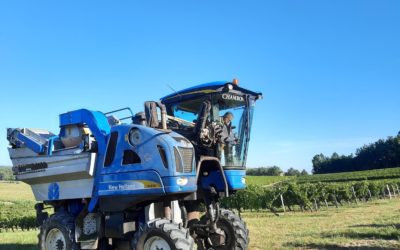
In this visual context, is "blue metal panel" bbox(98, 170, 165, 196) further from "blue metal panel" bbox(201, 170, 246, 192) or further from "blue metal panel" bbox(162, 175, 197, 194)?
"blue metal panel" bbox(201, 170, 246, 192)

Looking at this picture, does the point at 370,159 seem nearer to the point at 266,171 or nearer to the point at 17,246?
the point at 266,171

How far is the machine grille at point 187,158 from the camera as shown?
24.0 ft

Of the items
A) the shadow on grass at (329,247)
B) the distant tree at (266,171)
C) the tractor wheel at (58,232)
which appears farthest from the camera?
the distant tree at (266,171)

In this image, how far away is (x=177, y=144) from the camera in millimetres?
7273

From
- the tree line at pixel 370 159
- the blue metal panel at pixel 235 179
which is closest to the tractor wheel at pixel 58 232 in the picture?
the blue metal panel at pixel 235 179

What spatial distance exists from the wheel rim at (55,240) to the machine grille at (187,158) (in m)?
2.93

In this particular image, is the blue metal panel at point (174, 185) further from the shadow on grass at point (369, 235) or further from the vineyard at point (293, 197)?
the vineyard at point (293, 197)

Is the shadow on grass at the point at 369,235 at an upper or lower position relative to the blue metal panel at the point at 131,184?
lower

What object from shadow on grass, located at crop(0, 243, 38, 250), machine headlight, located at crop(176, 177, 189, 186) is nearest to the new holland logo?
machine headlight, located at crop(176, 177, 189, 186)

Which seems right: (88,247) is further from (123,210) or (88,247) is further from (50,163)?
(50,163)

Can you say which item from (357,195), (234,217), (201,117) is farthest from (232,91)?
(357,195)

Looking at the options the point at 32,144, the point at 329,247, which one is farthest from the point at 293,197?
the point at 32,144

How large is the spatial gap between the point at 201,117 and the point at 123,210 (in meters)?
2.17

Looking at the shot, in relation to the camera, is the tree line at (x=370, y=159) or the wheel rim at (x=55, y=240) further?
the tree line at (x=370, y=159)
